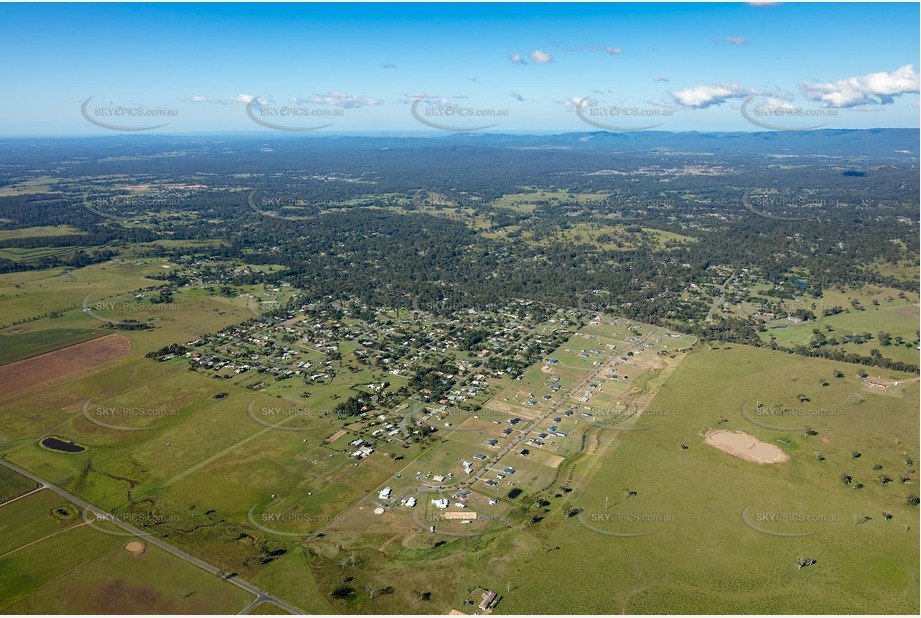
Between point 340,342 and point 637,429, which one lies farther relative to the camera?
point 340,342

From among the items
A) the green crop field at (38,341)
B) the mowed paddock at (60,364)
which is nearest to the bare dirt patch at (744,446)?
the mowed paddock at (60,364)

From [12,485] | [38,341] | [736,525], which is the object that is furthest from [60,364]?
[736,525]

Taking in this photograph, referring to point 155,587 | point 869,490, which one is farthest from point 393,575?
point 869,490

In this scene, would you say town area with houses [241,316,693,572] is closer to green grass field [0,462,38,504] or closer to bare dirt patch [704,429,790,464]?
bare dirt patch [704,429,790,464]

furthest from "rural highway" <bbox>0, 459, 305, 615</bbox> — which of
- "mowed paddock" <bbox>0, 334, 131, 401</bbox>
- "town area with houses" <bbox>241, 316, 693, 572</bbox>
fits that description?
"mowed paddock" <bbox>0, 334, 131, 401</bbox>

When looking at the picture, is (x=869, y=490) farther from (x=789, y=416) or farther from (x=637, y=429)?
(x=637, y=429)

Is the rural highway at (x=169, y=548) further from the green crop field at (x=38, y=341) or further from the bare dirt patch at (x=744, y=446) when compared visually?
the bare dirt patch at (x=744, y=446)

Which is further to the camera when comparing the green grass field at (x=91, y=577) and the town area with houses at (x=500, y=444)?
the town area with houses at (x=500, y=444)

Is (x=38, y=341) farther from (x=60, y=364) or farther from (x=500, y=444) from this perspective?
(x=500, y=444)
